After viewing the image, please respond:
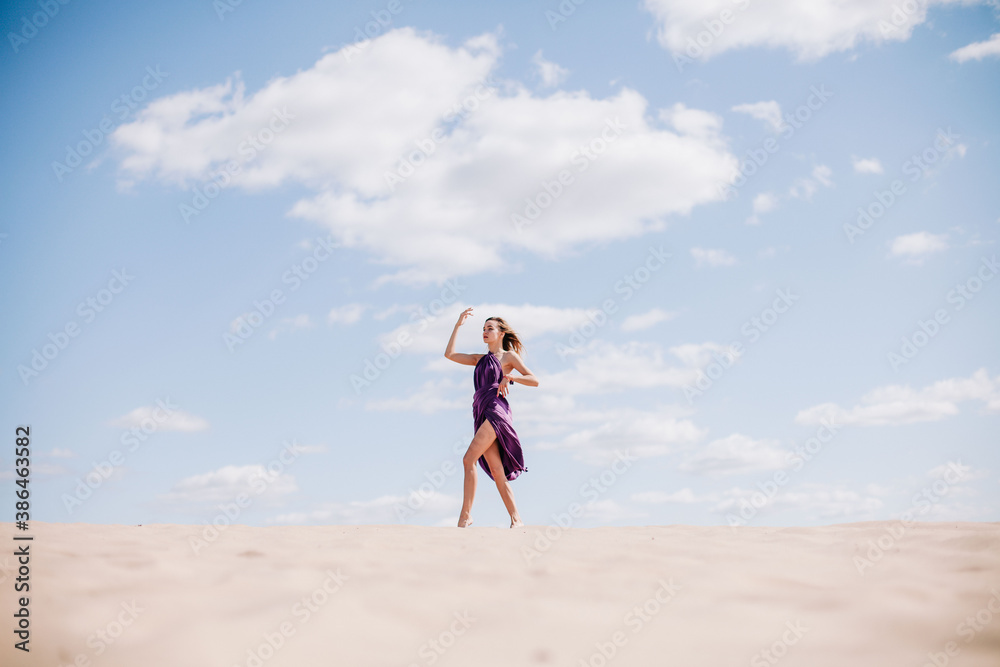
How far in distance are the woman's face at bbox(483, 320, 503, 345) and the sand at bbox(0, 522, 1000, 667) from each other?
3993 mm

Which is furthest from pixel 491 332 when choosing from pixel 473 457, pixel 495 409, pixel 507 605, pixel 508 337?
pixel 507 605

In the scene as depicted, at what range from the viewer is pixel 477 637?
2.92m

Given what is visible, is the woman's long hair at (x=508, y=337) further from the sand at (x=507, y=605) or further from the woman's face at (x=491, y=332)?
the sand at (x=507, y=605)

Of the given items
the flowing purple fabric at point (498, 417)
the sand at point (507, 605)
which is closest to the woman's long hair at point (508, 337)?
the flowing purple fabric at point (498, 417)

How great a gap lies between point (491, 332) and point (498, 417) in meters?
1.02

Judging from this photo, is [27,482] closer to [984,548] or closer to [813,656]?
[813,656]

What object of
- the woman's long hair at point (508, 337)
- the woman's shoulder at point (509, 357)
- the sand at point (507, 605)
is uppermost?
the woman's long hair at point (508, 337)

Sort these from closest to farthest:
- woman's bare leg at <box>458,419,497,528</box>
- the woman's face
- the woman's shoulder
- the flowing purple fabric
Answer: woman's bare leg at <box>458,419,497,528</box> < the flowing purple fabric < the woman's shoulder < the woman's face

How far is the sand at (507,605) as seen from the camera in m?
2.82

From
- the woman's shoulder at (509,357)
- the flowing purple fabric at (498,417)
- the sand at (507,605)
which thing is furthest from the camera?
the woman's shoulder at (509,357)

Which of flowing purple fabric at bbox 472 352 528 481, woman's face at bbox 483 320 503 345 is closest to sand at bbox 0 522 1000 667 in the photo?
flowing purple fabric at bbox 472 352 528 481

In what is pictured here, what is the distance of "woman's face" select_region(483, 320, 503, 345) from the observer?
8.26 meters

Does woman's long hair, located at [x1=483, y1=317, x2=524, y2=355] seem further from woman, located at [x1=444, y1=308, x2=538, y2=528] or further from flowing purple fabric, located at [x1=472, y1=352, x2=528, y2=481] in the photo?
flowing purple fabric, located at [x1=472, y1=352, x2=528, y2=481]

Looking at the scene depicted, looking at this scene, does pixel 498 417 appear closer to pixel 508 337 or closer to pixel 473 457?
pixel 473 457
